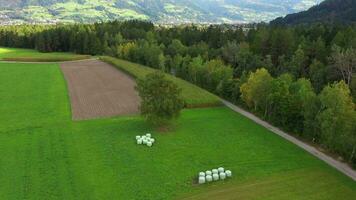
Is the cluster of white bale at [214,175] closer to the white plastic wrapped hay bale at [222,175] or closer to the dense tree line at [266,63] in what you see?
the white plastic wrapped hay bale at [222,175]

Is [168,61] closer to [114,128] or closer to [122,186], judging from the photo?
[114,128]

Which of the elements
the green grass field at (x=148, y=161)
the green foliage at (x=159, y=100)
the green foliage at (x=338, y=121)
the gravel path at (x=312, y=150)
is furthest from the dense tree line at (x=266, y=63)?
the green foliage at (x=159, y=100)

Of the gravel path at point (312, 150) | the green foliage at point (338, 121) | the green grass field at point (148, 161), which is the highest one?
the green foliage at point (338, 121)

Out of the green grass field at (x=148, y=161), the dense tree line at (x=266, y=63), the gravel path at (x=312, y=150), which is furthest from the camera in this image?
the dense tree line at (x=266, y=63)

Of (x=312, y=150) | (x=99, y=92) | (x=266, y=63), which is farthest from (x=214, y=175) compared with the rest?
(x=266, y=63)

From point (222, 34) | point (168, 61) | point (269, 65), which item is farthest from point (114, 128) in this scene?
point (222, 34)

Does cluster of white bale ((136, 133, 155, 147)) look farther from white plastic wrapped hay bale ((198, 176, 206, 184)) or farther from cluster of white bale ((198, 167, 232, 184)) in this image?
white plastic wrapped hay bale ((198, 176, 206, 184))

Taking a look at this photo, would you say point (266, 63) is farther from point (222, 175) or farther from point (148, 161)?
point (222, 175)
